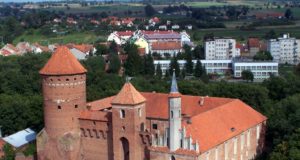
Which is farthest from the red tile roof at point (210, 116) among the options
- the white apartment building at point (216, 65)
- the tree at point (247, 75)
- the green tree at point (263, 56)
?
the green tree at point (263, 56)

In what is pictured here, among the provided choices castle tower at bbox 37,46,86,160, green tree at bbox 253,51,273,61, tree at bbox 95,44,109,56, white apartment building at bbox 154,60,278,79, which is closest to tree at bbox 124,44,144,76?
white apartment building at bbox 154,60,278,79

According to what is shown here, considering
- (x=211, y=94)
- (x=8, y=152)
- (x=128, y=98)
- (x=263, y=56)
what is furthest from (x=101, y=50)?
(x=128, y=98)

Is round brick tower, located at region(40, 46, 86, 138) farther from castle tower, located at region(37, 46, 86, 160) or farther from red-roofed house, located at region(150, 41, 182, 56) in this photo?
red-roofed house, located at region(150, 41, 182, 56)

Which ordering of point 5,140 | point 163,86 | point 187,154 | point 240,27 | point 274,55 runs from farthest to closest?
point 240,27
point 274,55
point 163,86
point 5,140
point 187,154

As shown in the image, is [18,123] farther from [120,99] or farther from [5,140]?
[120,99]

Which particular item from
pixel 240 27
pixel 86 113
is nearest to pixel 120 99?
pixel 86 113

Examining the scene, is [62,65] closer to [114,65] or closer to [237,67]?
[114,65]

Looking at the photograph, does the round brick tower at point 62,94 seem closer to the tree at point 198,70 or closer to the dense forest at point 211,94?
the dense forest at point 211,94
